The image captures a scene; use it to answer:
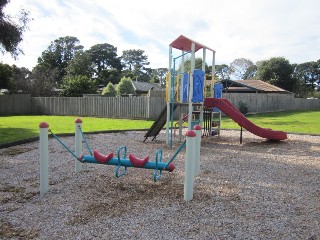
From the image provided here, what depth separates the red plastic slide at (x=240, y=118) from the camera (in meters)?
10.5

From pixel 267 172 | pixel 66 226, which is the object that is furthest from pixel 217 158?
pixel 66 226

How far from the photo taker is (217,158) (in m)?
8.19

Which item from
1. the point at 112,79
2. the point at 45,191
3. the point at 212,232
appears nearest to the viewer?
the point at 212,232

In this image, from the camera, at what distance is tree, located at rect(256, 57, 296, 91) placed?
5572 centimetres

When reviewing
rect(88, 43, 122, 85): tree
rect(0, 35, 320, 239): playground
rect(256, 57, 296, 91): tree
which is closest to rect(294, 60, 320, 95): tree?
rect(256, 57, 296, 91): tree

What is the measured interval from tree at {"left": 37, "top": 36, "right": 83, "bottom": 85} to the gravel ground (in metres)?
63.7

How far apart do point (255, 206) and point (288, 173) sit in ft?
8.32

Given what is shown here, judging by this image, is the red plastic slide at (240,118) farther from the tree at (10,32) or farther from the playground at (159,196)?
the tree at (10,32)

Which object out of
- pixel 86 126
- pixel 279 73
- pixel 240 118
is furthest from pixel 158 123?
pixel 279 73

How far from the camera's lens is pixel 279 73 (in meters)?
56.2

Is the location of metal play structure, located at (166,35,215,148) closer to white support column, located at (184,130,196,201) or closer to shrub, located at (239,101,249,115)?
white support column, located at (184,130,196,201)

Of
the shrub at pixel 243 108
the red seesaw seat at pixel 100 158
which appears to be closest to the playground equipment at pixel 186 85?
the red seesaw seat at pixel 100 158

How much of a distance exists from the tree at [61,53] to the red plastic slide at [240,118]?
6019cm

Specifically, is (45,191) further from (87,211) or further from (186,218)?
(186,218)
